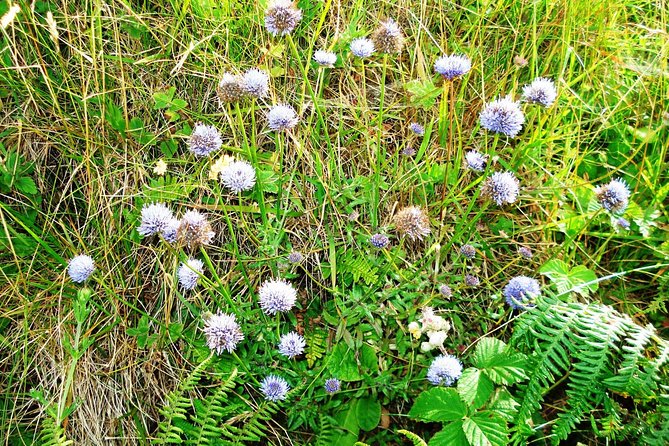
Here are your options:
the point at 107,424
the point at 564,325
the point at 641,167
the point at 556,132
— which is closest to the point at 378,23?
the point at 556,132

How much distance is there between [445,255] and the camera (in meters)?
2.03

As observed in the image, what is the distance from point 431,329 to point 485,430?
0.35 m

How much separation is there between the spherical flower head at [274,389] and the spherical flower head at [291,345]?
0.09m

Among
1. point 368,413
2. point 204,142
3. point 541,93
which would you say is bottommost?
point 368,413

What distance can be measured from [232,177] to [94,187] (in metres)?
0.67

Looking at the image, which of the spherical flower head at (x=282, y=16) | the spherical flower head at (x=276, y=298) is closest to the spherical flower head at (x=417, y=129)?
the spherical flower head at (x=282, y=16)

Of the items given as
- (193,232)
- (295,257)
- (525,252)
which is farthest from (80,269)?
(525,252)

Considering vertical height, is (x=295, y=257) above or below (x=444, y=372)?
above

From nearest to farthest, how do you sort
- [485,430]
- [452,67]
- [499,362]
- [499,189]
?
[485,430] → [499,362] → [499,189] → [452,67]

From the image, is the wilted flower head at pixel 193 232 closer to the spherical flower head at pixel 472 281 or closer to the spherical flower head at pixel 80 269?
the spherical flower head at pixel 80 269

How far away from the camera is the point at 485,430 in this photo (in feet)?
5.00

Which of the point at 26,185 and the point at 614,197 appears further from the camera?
the point at 26,185

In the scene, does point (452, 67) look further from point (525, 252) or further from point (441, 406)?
point (441, 406)

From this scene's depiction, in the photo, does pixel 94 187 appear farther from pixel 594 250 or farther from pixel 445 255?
pixel 594 250
